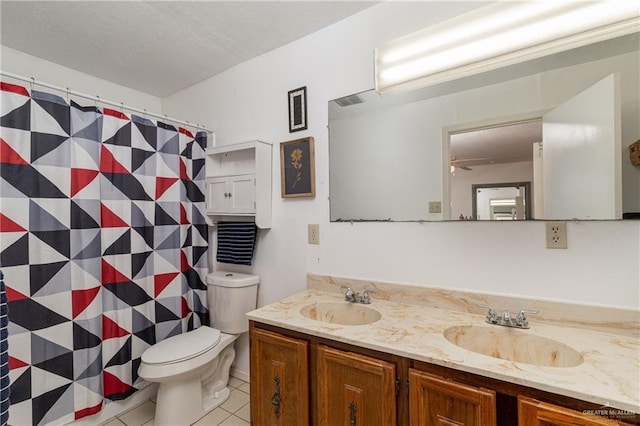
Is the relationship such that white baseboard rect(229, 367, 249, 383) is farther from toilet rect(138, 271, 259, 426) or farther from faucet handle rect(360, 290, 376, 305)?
faucet handle rect(360, 290, 376, 305)

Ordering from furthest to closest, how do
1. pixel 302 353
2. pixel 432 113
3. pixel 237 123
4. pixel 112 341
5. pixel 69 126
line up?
pixel 237 123 < pixel 112 341 < pixel 69 126 < pixel 432 113 < pixel 302 353

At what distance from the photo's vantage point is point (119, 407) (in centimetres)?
179

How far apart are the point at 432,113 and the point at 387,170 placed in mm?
345

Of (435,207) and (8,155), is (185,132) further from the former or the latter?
(435,207)

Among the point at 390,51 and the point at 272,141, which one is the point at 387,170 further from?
the point at 272,141

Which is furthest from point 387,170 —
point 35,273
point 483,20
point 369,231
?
point 35,273

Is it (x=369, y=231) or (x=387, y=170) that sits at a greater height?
(x=387, y=170)

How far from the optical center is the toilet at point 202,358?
1.57 metres

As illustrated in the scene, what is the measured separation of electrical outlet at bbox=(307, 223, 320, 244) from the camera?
1754 mm

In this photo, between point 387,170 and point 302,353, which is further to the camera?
point 387,170

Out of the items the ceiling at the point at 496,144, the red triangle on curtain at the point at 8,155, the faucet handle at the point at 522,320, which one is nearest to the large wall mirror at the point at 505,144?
the ceiling at the point at 496,144

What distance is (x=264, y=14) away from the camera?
5.22ft

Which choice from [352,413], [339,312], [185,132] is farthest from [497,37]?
[185,132]

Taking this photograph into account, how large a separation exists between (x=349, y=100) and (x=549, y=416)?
1.52 m
